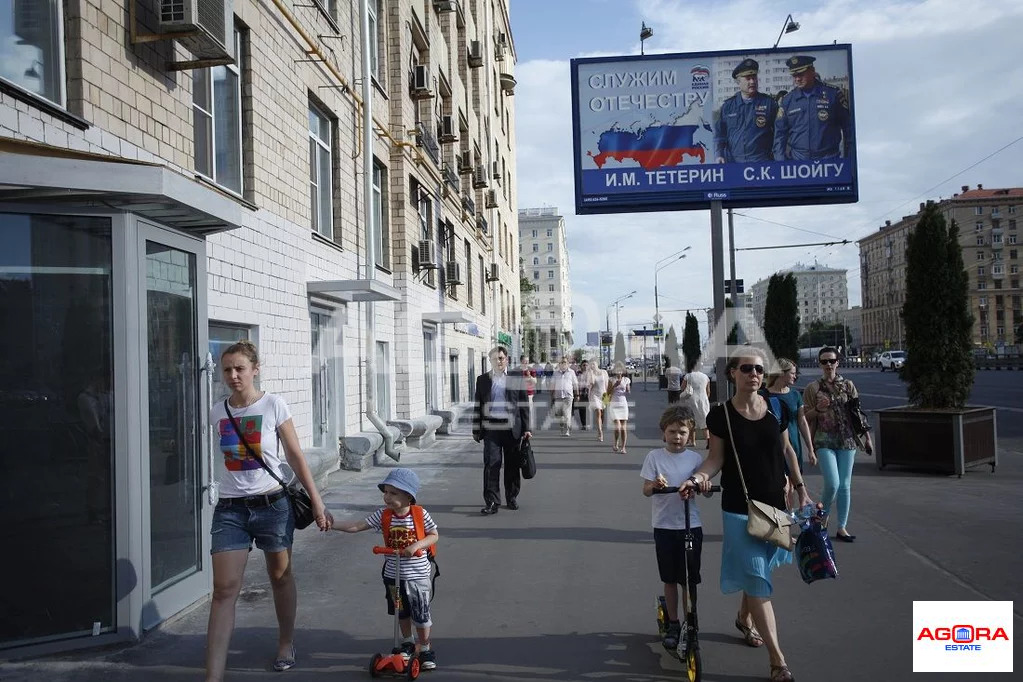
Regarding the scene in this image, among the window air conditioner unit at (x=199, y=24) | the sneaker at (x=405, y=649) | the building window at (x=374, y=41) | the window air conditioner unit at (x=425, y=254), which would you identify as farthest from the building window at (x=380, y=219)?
the sneaker at (x=405, y=649)

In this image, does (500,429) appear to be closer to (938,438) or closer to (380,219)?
(938,438)

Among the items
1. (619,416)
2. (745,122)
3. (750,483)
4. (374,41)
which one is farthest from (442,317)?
(750,483)

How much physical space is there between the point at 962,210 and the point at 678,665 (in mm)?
96798

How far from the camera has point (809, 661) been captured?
4.50 metres

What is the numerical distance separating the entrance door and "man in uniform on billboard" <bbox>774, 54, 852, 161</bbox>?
13460mm

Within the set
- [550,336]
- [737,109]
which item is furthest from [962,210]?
→ [737,109]

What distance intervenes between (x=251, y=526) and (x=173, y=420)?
1523 mm

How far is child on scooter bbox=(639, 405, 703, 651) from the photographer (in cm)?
461

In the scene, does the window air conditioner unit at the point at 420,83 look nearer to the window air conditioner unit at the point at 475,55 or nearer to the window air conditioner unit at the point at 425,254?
the window air conditioner unit at the point at 425,254

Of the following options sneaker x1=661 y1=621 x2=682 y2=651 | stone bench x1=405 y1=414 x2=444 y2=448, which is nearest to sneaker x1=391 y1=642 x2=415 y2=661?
sneaker x1=661 y1=621 x2=682 y2=651

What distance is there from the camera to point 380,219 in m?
16.9

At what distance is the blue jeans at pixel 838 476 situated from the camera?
24.4ft

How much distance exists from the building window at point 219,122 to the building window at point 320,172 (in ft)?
8.14

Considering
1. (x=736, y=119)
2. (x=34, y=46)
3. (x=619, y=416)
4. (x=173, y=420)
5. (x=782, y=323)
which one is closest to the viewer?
(x=173, y=420)
